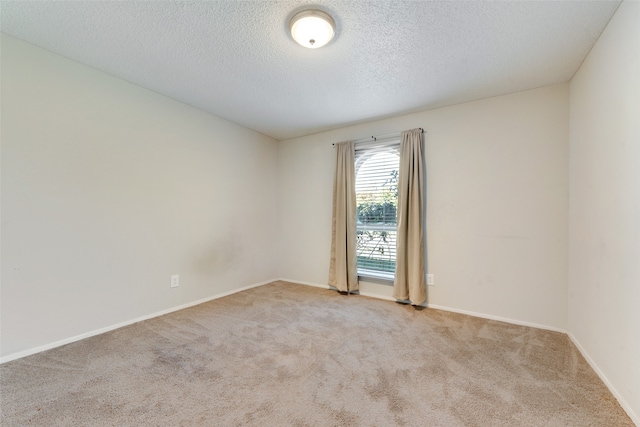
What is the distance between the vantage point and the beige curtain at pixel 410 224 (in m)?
2.87

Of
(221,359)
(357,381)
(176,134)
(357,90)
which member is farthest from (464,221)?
(176,134)

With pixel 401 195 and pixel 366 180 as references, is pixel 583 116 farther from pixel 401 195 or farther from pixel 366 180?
pixel 366 180

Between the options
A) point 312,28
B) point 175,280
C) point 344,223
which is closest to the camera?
point 312,28

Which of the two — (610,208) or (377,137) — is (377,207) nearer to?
(377,137)

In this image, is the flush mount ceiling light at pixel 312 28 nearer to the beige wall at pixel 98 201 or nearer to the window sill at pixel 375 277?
the beige wall at pixel 98 201

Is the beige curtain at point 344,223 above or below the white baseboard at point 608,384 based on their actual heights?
above

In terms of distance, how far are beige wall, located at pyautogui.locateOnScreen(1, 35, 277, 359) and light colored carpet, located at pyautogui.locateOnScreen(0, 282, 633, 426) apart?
33 cm

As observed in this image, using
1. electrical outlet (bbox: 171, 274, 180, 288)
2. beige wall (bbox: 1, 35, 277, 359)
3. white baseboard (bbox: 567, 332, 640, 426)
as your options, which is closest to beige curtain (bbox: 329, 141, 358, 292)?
beige wall (bbox: 1, 35, 277, 359)

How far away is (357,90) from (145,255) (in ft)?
8.84

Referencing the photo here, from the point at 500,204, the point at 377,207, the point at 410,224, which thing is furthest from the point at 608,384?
the point at 377,207

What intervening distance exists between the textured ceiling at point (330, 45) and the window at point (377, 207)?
787 millimetres

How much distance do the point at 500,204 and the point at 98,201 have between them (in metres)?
3.80

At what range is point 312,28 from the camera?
1631mm

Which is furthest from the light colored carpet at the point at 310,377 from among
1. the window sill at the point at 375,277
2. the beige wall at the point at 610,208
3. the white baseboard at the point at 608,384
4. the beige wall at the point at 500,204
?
the window sill at the point at 375,277
